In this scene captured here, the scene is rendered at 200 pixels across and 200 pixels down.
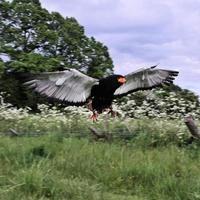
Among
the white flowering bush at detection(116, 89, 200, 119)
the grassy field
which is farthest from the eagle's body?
the white flowering bush at detection(116, 89, 200, 119)

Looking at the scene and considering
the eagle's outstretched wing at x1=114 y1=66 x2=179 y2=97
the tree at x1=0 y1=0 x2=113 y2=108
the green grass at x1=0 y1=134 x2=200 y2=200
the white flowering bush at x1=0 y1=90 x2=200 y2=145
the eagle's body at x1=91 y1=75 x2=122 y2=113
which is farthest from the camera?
the tree at x1=0 y1=0 x2=113 y2=108

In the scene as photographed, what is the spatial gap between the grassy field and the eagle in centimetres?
58

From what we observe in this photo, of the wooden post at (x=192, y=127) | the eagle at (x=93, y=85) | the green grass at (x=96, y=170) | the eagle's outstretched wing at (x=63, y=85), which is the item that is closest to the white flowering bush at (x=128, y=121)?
the wooden post at (x=192, y=127)

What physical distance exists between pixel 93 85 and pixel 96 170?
5.82 feet

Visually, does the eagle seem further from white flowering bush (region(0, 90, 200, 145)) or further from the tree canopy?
the tree canopy

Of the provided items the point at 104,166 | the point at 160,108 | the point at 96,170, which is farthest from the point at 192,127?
the point at 160,108

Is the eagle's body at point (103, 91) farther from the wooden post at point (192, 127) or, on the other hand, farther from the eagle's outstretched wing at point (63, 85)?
the wooden post at point (192, 127)

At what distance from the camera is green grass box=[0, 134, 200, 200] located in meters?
5.45

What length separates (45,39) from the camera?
20.7m

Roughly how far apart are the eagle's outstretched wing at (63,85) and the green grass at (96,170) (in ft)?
1.96

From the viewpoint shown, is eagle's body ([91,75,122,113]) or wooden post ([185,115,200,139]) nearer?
wooden post ([185,115,200,139])

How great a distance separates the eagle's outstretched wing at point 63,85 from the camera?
764 centimetres

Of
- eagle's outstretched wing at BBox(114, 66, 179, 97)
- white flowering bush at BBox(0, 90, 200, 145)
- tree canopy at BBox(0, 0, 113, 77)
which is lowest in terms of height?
white flowering bush at BBox(0, 90, 200, 145)

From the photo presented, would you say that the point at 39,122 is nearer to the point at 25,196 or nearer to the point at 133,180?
the point at 133,180
